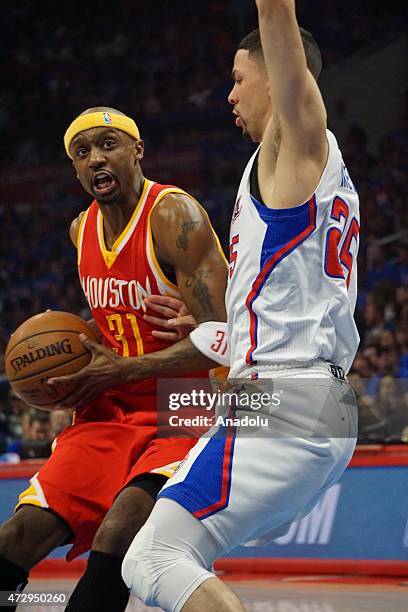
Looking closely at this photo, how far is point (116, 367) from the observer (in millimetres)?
3934

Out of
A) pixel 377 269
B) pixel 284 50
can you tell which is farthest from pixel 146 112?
pixel 284 50

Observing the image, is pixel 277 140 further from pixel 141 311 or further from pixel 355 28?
pixel 355 28

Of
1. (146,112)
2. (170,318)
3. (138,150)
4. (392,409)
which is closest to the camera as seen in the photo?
(170,318)

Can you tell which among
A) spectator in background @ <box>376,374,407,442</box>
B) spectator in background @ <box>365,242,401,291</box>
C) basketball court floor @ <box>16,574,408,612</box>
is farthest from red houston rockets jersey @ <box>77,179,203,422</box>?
spectator in background @ <box>365,242,401,291</box>

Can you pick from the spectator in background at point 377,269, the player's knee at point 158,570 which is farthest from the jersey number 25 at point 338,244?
the spectator in background at point 377,269

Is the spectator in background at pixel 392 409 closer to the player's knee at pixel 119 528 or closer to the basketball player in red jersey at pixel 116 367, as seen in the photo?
the basketball player in red jersey at pixel 116 367

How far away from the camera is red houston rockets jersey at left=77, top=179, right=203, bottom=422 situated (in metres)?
→ 4.09

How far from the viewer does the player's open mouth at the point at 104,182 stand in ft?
13.8

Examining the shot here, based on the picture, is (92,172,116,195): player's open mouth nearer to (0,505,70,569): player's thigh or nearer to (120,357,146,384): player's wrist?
(120,357,146,384): player's wrist

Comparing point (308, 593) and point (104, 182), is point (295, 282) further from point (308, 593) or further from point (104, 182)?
point (308, 593)

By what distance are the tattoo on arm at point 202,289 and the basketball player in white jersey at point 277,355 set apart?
871 mm

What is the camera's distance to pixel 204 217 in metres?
4.09

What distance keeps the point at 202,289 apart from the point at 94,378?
554mm

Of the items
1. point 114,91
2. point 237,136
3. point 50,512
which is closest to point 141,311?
point 50,512
